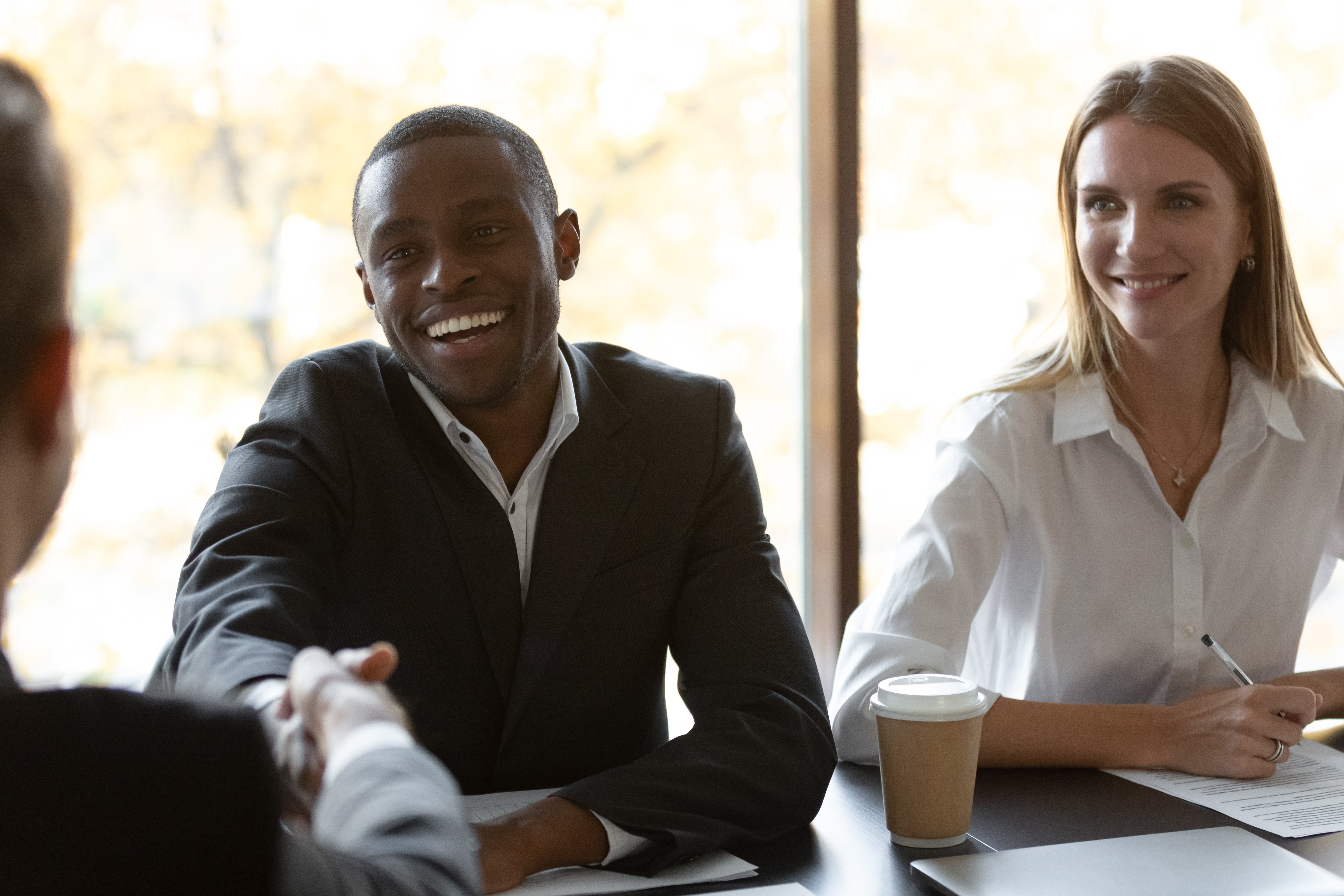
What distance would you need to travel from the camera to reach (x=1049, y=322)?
1989mm

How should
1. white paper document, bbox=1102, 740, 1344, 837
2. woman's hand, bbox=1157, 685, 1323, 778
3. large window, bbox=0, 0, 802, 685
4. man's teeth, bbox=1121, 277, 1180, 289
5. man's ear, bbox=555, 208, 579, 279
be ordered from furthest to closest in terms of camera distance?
1. large window, bbox=0, 0, 802, 685
2. man's teeth, bbox=1121, 277, 1180, 289
3. man's ear, bbox=555, 208, 579, 279
4. woman's hand, bbox=1157, 685, 1323, 778
5. white paper document, bbox=1102, 740, 1344, 837

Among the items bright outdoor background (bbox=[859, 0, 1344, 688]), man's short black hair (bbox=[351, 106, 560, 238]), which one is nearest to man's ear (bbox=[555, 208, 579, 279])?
man's short black hair (bbox=[351, 106, 560, 238])

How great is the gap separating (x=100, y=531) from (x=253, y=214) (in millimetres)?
847

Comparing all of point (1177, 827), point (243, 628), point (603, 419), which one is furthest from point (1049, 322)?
point (243, 628)

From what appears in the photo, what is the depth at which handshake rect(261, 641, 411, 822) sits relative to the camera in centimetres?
67

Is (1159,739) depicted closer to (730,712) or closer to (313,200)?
(730,712)

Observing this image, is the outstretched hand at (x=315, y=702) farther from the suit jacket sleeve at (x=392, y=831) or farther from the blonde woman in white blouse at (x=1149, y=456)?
the blonde woman in white blouse at (x=1149, y=456)

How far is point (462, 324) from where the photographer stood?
1463 millimetres

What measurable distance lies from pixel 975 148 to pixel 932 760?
2.43 metres

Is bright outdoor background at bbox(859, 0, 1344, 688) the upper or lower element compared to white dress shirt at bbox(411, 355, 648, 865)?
upper

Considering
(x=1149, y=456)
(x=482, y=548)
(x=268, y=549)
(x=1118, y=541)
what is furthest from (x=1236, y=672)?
(x=268, y=549)

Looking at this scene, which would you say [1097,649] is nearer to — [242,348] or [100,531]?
[242,348]

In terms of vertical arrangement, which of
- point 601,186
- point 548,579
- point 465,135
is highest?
point 601,186

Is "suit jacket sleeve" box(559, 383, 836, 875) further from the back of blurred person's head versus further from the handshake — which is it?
the back of blurred person's head
